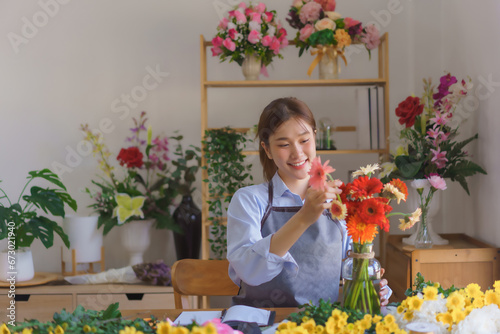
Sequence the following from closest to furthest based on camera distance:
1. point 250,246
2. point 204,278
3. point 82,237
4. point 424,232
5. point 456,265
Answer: point 250,246, point 204,278, point 456,265, point 424,232, point 82,237

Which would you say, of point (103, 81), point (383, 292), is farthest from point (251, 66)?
point (383, 292)

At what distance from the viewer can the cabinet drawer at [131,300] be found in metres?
2.96

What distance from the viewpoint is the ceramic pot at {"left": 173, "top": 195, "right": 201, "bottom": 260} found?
125 inches

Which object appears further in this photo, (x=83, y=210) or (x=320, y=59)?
(x=83, y=210)

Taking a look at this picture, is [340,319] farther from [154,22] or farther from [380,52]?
[154,22]

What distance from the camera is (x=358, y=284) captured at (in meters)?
1.26

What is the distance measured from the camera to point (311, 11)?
9.64 ft

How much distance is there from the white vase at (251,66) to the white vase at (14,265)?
5.02ft

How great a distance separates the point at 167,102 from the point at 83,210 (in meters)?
0.85

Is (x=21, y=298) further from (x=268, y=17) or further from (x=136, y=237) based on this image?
(x=268, y=17)

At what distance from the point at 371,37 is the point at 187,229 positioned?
1.46m

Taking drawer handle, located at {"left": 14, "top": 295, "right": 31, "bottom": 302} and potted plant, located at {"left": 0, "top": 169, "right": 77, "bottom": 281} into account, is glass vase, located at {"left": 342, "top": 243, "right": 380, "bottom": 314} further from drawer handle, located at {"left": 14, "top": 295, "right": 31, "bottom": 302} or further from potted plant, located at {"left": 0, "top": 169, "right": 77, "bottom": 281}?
drawer handle, located at {"left": 14, "top": 295, "right": 31, "bottom": 302}

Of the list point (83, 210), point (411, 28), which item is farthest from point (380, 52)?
point (83, 210)

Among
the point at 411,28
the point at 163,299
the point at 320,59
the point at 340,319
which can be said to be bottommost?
the point at 163,299
